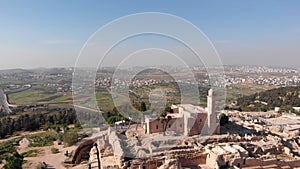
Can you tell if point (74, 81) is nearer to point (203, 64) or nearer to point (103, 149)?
point (103, 149)

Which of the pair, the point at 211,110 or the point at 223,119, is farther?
the point at 223,119

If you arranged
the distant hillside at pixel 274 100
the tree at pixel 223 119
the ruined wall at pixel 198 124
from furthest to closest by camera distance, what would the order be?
1. the distant hillside at pixel 274 100
2. the tree at pixel 223 119
3. the ruined wall at pixel 198 124

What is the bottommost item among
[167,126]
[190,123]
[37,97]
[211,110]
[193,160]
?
[37,97]

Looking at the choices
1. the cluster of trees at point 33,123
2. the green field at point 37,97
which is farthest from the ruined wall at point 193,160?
the green field at point 37,97

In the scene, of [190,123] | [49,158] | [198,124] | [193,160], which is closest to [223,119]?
[198,124]

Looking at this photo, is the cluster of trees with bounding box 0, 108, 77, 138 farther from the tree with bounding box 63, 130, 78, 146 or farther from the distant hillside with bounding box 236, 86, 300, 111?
the distant hillside with bounding box 236, 86, 300, 111

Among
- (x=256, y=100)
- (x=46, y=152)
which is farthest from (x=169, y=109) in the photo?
(x=256, y=100)

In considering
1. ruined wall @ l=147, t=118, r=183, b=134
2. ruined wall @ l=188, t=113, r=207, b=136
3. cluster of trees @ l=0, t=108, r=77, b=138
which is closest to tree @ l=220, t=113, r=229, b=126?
ruined wall @ l=188, t=113, r=207, b=136

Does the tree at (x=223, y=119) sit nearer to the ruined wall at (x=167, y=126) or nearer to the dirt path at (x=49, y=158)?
the ruined wall at (x=167, y=126)

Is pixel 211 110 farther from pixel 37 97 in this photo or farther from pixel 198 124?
pixel 37 97

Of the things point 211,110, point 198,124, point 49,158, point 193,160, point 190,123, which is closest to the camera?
point 193,160

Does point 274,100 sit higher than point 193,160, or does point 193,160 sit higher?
point 193,160
